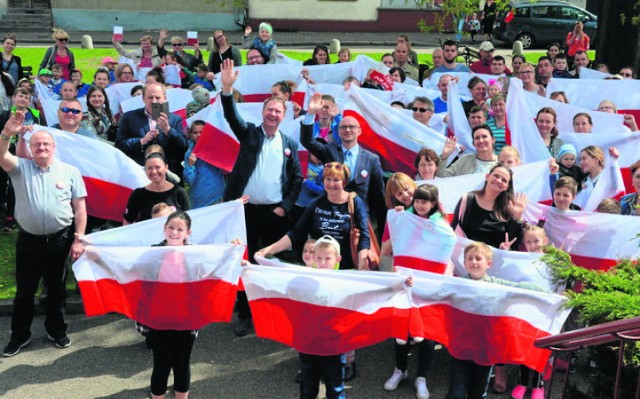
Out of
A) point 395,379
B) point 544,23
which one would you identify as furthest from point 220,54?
point 544,23

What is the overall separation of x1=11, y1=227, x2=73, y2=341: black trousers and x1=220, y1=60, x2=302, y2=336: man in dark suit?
159 cm

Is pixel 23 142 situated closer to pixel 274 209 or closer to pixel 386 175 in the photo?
pixel 274 209

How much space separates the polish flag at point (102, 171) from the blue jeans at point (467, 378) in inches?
148

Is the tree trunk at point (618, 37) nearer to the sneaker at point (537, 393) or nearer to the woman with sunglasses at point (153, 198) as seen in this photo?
the sneaker at point (537, 393)

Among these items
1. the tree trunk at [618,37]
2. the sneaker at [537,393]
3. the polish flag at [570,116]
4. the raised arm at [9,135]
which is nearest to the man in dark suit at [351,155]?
the sneaker at [537,393]

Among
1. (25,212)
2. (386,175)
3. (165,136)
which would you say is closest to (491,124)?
(386,175)

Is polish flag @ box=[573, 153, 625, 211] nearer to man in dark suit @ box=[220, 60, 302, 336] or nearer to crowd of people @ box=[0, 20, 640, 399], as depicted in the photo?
crowd of people @ box=[0, 20, 640, 399]

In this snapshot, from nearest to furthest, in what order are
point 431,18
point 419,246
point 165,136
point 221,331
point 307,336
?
1. point 307,336
2. point 419,246
3. point 221,331
4. point 165,136
5. point 431,18

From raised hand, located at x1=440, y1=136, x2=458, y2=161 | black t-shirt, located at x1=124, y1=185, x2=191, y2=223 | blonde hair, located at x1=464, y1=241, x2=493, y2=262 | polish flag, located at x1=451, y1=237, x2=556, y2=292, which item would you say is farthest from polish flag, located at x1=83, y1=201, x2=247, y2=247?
raised hand, located at x1=440, y1=136, x2=458, y2=161

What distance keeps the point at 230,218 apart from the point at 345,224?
1.04 meters

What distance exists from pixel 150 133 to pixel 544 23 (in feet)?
77.2

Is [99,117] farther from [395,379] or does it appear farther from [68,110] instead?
[395,379]

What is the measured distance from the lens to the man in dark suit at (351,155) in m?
7.64

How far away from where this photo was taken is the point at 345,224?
6750mm
